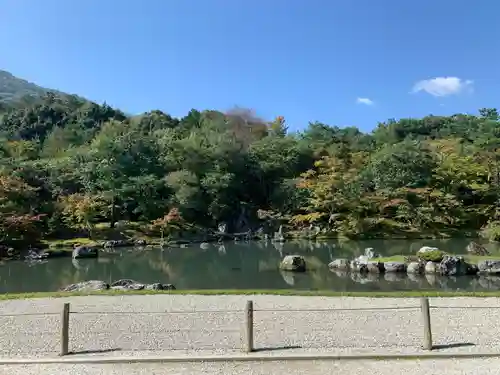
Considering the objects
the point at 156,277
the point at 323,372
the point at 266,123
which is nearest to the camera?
the point at 323,372

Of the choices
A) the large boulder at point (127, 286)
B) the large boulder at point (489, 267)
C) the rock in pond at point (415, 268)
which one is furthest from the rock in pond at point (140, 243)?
the large boulder at point (489, 267)

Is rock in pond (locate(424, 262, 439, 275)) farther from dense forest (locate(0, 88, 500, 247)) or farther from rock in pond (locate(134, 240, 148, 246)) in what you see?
rock in pond (locate(134, 240, 148, 246))

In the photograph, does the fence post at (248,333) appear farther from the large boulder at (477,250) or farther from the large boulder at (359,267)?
the large boulder at (477,250)

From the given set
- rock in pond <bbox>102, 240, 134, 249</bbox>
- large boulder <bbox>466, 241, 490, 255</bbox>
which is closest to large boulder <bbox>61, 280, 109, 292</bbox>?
rock in pond <bbox>102, 240, 134, 249</bbox>

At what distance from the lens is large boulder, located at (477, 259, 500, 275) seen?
39.4ft

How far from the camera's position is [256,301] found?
807cm

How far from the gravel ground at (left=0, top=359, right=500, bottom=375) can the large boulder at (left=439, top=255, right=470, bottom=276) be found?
7879mm

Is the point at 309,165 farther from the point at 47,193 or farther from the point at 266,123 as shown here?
the point at 266,123

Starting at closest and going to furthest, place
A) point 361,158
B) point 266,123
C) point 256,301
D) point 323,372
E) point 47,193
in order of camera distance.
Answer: point 323,372 < point 256,301 < point 47,193 < point 361,158 < point 266,123

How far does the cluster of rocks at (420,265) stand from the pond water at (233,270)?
0.41 meters

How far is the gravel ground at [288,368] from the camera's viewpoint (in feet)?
14.7

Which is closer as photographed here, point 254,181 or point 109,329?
point 109,329

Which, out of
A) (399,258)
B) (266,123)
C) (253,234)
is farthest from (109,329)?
(266,123)

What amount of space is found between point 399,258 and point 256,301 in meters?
7.16
